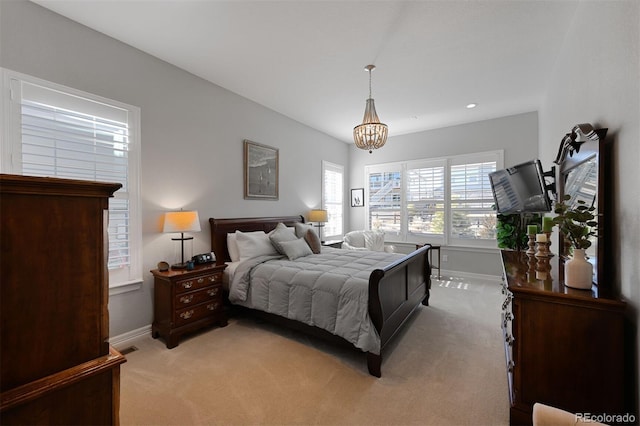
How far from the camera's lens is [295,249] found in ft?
→ 11.5

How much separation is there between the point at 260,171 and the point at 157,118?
1.55 metres

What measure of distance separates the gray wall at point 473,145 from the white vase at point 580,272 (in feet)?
12.3

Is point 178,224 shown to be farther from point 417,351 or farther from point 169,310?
point 417,351

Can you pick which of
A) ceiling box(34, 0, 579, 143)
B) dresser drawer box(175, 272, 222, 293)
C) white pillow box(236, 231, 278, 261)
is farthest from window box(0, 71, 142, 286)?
white pillow box(236, 231, 278, 261)

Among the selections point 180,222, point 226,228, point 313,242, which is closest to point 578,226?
point 313,242

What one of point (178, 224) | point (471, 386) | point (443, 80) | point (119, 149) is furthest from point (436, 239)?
point (119, 149)

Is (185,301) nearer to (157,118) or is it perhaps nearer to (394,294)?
(157,118)

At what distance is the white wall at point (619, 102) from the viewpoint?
4.33 ft

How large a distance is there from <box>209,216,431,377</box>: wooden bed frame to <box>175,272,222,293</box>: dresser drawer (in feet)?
1.49

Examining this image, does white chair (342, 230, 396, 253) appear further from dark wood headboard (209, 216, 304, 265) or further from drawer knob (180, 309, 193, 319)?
drawer knob (180, 309, 193, 319)

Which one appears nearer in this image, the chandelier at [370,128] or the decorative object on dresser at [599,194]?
the decorative object on dresser at [599,194]

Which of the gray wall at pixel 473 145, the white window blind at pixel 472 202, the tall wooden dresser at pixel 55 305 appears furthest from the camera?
the white window blind at pixel 472 202

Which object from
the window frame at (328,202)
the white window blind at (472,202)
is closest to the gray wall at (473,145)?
the white window blind at (472,202)

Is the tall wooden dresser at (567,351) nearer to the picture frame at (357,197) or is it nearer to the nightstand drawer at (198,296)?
the nightstand drawer at (198,296)
